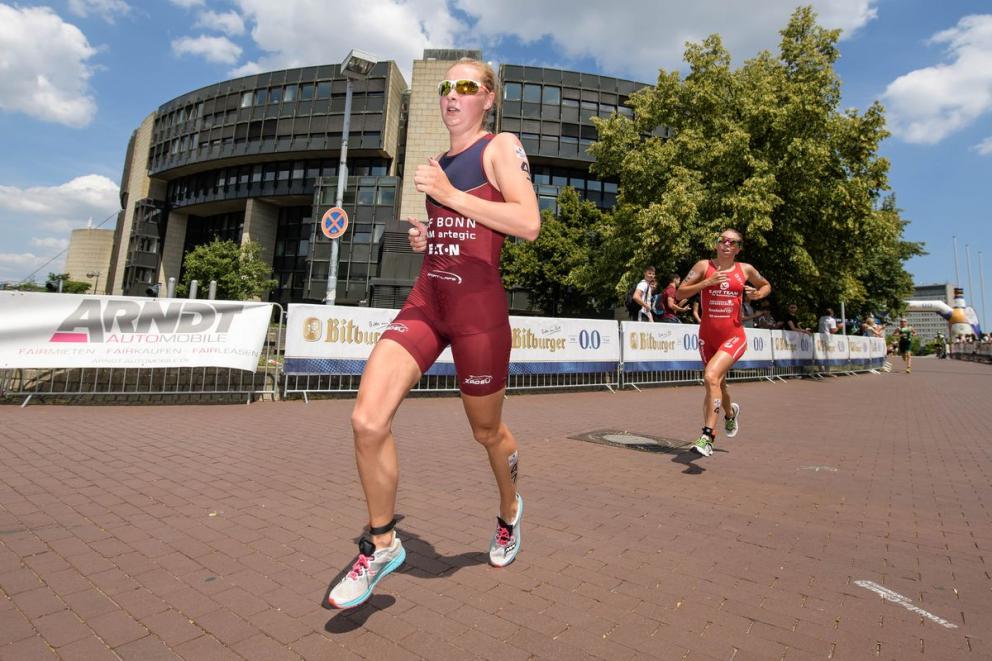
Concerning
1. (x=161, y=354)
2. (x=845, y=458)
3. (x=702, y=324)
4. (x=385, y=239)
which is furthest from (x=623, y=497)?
(x=385, y=239)

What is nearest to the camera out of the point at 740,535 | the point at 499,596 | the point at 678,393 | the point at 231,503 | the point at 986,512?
the point at 499,596

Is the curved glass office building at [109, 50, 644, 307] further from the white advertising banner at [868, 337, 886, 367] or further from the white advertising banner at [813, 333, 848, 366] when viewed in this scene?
the white advertising banner at [813, 333, 848, 366]

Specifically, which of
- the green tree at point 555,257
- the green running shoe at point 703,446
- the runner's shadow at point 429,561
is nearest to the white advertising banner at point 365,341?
the green running shoe at point 703,446

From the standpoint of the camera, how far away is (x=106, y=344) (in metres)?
8.26

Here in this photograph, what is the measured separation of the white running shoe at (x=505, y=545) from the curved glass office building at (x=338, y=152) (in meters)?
37.9

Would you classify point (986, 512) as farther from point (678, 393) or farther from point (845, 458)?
point (678, 393)

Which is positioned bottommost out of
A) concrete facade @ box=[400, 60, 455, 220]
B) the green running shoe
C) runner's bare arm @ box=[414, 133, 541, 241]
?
the green running shoe

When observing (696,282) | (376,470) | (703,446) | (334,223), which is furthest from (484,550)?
(334,223)

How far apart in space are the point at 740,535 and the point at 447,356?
771 centimetres

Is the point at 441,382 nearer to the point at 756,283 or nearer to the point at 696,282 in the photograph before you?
the point at 696,282

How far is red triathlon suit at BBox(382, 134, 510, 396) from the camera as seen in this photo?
96.7 inches

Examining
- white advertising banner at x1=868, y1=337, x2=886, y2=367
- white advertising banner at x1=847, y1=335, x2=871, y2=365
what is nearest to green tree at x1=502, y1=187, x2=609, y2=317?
white advertising banner at x1=847, y1=335, x2=871, y2=365

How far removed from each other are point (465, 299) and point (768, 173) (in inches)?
810

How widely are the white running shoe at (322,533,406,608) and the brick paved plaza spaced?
129mm
